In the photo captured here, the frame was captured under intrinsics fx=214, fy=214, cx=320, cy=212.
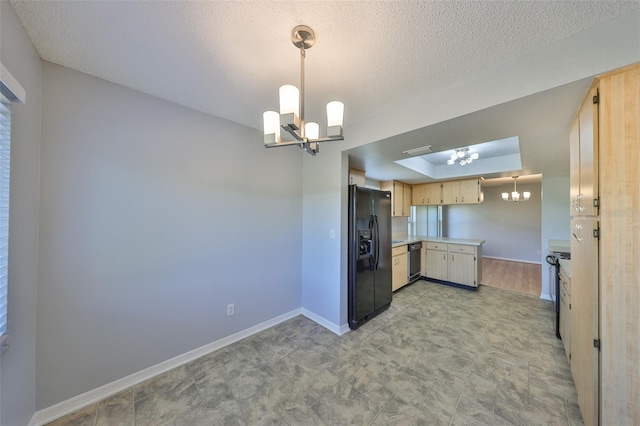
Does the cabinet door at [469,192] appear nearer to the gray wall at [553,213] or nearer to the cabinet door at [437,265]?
the gray wall at [553,213]

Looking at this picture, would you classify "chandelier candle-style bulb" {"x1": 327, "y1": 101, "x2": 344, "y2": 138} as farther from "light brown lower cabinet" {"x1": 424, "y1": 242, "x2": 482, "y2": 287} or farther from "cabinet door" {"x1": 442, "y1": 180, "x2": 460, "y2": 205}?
"cabinet door" {"x1": 442, "y1": 180, "x2": 460, "y2": 205}

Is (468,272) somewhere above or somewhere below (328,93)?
below

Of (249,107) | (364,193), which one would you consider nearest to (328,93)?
(249,107)

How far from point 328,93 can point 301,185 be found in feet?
4.61

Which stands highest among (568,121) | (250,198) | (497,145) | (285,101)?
(497,145)

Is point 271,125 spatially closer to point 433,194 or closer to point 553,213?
point 433,194

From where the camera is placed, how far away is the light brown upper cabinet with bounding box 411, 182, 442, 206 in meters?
4.80

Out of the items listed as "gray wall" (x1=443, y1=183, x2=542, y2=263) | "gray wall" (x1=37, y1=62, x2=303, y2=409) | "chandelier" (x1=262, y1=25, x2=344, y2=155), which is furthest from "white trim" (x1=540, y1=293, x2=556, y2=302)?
"chandelier" (x1=262, y1=25, x2=344, y2=155)

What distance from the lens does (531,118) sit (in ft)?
5.62

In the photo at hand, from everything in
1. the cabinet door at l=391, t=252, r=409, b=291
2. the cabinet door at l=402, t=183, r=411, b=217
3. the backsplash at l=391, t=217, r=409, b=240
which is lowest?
the cabinet door at l=391, t=252, r=409, b=291

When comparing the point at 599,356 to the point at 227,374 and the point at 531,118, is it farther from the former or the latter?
the point at 227,374

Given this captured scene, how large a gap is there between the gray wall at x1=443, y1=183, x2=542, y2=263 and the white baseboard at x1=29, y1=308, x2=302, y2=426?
7385 millimetres

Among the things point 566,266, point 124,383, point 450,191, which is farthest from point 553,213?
point 124,383

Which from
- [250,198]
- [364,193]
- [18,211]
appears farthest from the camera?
[364,193]
